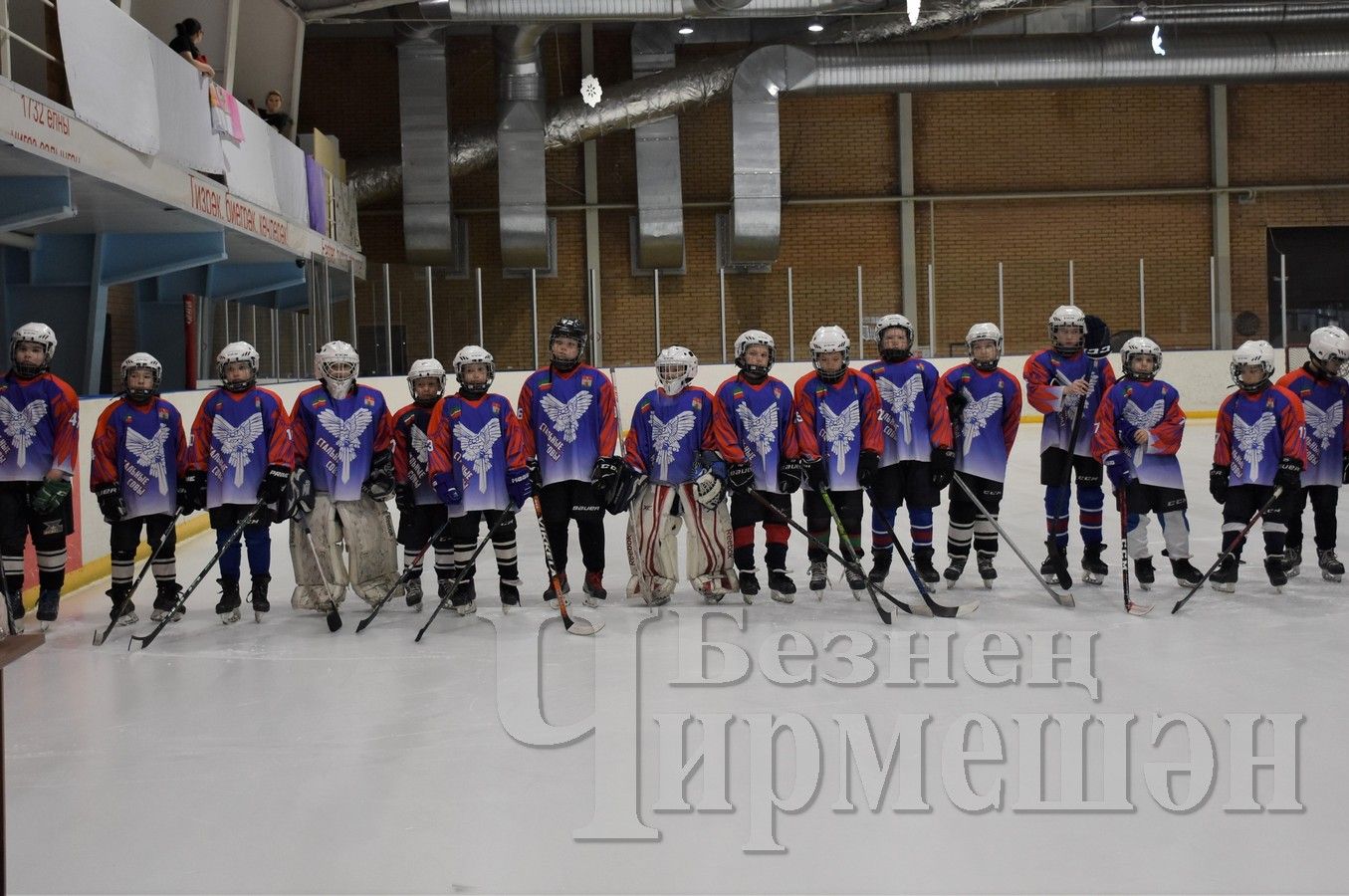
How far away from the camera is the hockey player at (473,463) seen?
5.46 metres

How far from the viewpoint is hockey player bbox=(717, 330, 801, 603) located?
18.5 feet

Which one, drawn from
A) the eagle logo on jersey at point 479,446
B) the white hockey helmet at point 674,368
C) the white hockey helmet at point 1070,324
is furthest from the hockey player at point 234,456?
the white hockey helmet at point 1070,324

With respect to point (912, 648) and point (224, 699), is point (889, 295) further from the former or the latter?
point (224, 699)

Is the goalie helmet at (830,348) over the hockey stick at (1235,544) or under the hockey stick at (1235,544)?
over

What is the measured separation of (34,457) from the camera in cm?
537

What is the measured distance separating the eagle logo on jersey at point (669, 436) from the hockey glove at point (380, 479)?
3.88 feet

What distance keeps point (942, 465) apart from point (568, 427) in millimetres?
1677

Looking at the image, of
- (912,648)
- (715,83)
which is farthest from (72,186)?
(715,83)

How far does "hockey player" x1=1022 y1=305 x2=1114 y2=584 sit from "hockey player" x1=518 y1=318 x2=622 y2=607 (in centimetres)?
202

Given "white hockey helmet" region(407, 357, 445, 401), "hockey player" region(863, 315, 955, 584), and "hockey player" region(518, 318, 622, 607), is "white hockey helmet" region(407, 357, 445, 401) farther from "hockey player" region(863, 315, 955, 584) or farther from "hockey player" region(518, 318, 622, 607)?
"hockey player" region(863, 315, 955, 584)

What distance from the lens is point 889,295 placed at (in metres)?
16.2

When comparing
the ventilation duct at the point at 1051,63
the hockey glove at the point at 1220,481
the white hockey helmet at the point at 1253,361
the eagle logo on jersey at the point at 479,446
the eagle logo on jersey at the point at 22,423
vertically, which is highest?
the ventilation duct at the point at 1051,63

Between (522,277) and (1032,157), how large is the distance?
7126mm

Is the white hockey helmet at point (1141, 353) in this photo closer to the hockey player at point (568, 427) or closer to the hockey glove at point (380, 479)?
the hockey player at point (568, 427)
